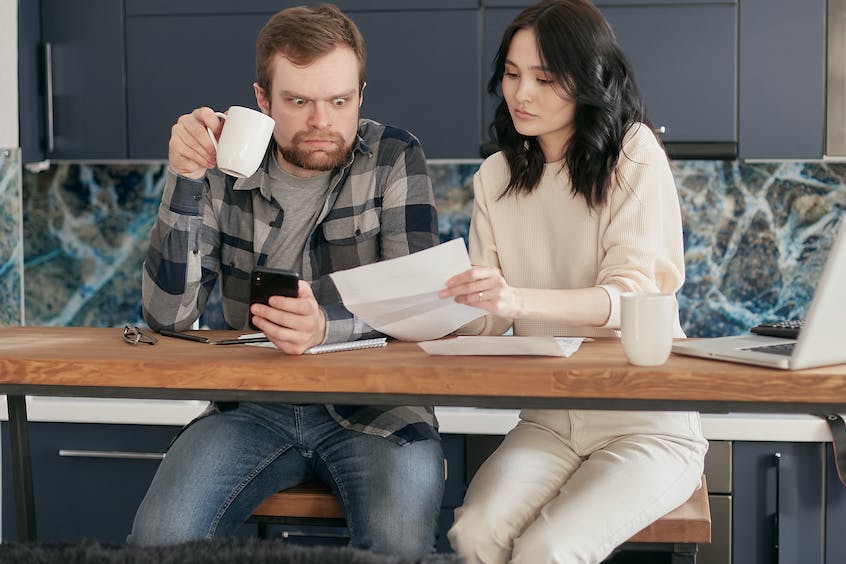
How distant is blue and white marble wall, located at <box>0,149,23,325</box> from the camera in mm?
3114

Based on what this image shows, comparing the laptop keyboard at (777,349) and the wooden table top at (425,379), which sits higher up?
the laptop keyboard at (777,349)

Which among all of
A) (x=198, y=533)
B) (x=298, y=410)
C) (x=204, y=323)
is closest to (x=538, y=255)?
(x=298, y=410)

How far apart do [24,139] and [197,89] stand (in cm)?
54

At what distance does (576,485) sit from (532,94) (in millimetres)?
800

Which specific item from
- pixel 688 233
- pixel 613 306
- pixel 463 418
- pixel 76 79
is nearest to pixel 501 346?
pixel 613 306

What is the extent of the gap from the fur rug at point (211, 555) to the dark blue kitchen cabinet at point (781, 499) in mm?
1364

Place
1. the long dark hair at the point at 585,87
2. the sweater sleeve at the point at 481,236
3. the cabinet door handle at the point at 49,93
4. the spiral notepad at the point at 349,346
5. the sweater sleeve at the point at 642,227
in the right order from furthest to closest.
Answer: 1. the cabinet door handle at the point at 49,93
2. the sweater sleeve at the point at 481,236
3. the long dark hair at the point at 585,87
4. the sweater sleeve at the point at 642,227
5. the spiral notepad at the point at 349,346

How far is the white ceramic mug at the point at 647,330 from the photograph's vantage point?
149 cm

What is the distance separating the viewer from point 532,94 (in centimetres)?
206

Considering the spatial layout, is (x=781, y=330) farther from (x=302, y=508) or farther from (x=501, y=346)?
(x=302, y=508)

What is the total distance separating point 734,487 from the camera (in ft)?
8.84

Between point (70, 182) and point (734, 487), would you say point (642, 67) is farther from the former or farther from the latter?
point (70, 182)

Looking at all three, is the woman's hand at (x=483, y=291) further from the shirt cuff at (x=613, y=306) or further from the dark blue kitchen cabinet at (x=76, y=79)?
the dark blue kitchen cabinet at (x=76, y=79)

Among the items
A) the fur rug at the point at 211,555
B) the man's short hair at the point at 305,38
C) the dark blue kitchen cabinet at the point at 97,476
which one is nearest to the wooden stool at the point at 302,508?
the fur rug at the point at 211,555
